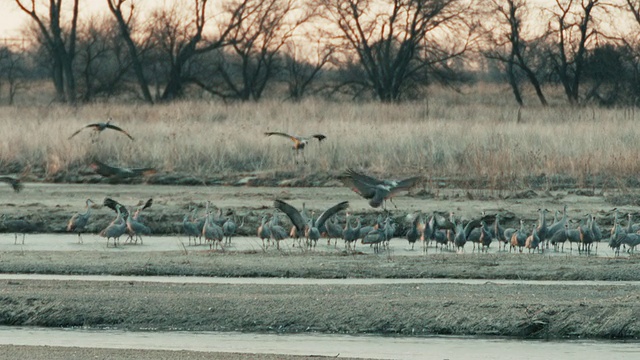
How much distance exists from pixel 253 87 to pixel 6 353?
44173 mm

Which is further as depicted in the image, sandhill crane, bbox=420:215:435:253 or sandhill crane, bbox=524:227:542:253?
Answer: sandhill crane, bbox=420:215:435:253

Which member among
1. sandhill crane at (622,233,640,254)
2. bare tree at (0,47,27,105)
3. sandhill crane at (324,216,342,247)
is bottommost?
sandhill crane at (324,216,342,247)

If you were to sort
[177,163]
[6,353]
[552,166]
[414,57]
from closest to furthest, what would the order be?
1. [6,353]
2. [552,166]
3. [177,163]
4. [414,57]

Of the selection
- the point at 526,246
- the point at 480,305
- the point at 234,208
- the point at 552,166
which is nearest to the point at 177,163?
the point at 234,208

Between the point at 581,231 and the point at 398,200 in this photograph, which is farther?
the point at 398,200

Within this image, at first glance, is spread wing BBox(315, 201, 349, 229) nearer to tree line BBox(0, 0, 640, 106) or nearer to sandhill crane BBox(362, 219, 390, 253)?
sandhill crane BBox(362, 219, 390, 253)

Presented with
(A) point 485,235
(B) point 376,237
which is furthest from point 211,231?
(A) point 485,235

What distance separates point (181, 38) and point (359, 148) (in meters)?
27.1

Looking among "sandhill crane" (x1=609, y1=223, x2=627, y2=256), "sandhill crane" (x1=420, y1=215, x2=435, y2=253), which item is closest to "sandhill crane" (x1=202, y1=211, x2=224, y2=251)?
"sandhill crane" (x1=420, y1=215, x2=435, y2=253)

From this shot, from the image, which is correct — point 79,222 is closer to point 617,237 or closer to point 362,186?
point 362,186

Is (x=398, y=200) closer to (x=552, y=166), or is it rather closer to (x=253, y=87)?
(x=552, y=166)

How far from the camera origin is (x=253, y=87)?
53.2 m

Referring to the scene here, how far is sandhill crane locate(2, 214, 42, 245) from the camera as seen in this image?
714 inches

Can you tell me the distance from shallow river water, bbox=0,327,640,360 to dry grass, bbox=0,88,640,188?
11489 millimetres
